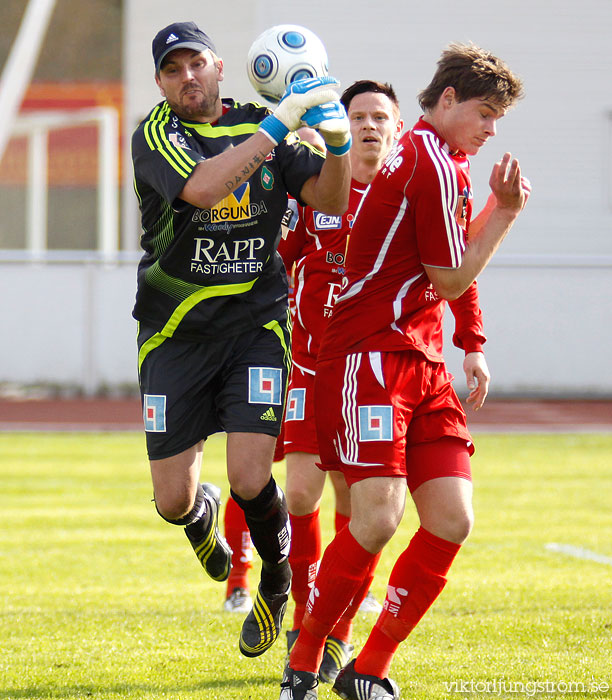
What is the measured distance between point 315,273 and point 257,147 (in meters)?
1.39

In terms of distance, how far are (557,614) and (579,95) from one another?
17.2 meters

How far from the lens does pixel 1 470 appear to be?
10930 millimetres

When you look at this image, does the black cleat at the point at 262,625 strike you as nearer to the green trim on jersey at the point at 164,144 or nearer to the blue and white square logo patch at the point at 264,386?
the blue and white square logo patch at the point at 264,386

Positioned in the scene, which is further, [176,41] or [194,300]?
[194,300]

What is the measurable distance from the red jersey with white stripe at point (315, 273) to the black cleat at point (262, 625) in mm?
1065

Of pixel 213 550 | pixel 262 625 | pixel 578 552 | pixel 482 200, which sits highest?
pixel 482 200

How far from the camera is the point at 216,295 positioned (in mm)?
4426

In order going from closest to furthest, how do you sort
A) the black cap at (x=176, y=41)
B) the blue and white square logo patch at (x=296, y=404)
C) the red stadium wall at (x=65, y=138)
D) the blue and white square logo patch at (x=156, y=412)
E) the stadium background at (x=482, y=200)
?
1. the black cap at (x=176, y=41)
2. the blue and white square logo patch at (x=156, y=412)
3. the blue and white square logo patch at (x=296, y=404)
4. the stadium background at (x=482, y=200)
5. the red stadium wall at (x=65, y=138)

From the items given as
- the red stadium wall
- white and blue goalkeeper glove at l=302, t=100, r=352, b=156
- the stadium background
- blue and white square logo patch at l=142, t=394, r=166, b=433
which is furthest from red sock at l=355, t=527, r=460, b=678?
the red stadium wall

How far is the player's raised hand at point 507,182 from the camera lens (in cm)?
391

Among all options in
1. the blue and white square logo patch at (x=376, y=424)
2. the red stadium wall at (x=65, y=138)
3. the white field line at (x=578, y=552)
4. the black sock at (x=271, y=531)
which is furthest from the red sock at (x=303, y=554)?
the red stadium wall at (x=65, y=138)

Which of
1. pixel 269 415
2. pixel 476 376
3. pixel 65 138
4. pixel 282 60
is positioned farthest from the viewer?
pixel 65 138

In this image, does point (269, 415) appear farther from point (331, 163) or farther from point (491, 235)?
point (491, 235)

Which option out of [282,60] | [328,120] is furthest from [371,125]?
[328,120]
